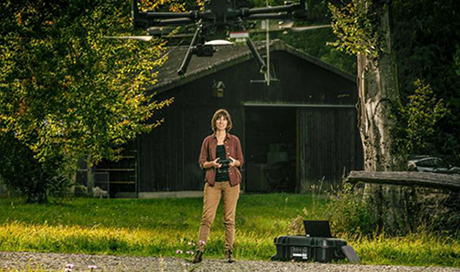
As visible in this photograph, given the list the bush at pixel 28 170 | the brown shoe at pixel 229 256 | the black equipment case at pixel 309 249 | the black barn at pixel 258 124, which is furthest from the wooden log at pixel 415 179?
the black barn at pixel 258 124

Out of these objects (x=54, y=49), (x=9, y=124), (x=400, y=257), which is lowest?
(x=400, y=257)

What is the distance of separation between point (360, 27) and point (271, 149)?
1875 centimetres

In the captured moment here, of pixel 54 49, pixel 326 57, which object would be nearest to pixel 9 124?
pixel 54 49

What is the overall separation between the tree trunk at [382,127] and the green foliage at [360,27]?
192mm

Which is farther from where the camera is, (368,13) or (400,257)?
(368,13)

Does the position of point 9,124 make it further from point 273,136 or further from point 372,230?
point 273,136

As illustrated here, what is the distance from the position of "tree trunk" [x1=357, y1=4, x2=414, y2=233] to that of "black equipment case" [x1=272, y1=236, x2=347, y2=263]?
400 cm

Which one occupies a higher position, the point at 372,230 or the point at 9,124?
the point at 9,124

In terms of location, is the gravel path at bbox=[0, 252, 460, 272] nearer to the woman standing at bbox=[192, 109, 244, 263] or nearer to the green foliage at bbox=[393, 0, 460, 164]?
the woman standing at bbox=[192, 109, 244, 263]

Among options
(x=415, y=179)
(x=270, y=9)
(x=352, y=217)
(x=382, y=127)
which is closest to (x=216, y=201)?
(x=415, y=179)

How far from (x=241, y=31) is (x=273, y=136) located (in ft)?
92.3

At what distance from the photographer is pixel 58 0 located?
20.0 m

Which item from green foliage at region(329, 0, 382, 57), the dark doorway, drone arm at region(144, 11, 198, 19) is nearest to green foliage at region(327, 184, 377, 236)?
green foliage at region(329, 0, 382, 57)

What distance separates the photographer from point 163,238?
16.2 metres
